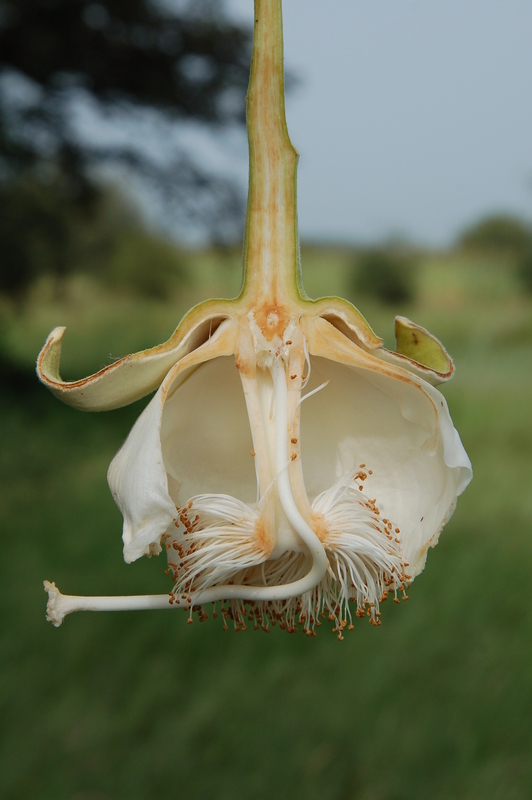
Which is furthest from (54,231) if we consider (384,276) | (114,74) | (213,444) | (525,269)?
(525,269)

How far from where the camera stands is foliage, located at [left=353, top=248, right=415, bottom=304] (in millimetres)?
9555

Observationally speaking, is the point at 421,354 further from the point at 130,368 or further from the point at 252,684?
the point at 252,684

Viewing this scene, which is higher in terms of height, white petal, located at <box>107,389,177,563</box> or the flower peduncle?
the flower peduncle

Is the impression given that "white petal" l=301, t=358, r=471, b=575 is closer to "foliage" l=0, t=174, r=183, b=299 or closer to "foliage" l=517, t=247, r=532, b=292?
"foliage" l=0, t=174, r=183, b=299

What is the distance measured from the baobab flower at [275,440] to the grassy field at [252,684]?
1674mm

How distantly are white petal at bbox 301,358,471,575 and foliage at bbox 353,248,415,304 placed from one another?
28.9ft

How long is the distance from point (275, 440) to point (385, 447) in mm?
111

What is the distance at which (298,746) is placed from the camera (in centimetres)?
224

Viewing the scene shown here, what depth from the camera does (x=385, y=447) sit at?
2.01 ft

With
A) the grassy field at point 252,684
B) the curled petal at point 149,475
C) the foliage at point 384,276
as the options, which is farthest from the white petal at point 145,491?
the foliage at point 384,276

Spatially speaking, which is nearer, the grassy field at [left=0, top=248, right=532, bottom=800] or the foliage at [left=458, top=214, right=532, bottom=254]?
the grassy field at [left=0, top=248, right=532, bottom=800]

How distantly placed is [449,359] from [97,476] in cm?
368

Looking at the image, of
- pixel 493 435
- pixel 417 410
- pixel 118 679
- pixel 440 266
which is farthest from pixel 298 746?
pixel 440 266

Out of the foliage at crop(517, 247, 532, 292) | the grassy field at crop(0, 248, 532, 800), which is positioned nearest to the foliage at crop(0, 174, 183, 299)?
the grassy field at crop(0, 248, 532, 800)
